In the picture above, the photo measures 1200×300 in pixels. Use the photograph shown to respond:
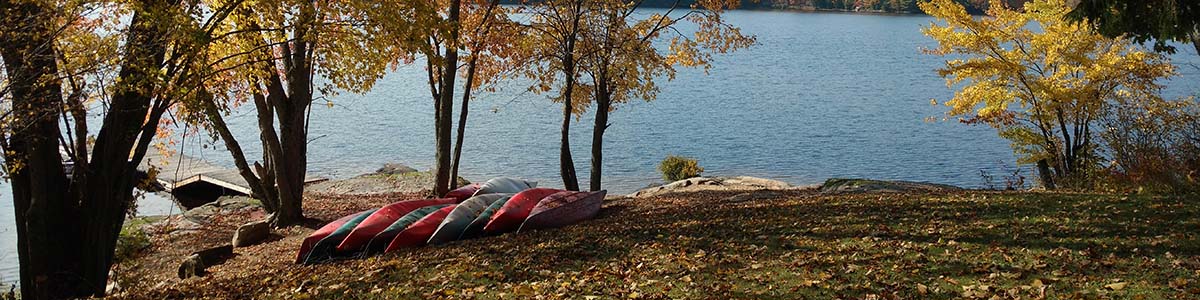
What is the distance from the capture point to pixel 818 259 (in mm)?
9219

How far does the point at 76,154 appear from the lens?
1083 centimetres

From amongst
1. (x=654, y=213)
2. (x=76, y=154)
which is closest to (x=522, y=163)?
(x=654, y=213)

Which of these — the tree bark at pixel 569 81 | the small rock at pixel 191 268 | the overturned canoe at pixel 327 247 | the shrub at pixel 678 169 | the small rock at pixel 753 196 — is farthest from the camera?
the shrub at pixel 678 169

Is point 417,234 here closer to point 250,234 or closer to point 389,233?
point 389,233

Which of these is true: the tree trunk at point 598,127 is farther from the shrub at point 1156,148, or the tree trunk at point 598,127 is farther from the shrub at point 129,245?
the shrub at point 1156,148

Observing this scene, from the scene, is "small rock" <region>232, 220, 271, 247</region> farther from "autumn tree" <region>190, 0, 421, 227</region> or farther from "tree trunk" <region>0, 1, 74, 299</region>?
"tree trunk" <region>0, 1, 74, 299</region>

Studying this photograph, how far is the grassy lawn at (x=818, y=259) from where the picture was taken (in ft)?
26.4

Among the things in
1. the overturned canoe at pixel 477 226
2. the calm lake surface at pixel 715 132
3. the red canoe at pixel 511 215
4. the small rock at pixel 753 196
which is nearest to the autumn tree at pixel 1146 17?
the small rock at pixel 753 196

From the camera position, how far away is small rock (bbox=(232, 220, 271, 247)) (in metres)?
15.3

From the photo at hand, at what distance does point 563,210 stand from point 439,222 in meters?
1.68

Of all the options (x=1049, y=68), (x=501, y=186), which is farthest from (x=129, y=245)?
(x=1049, y=68)

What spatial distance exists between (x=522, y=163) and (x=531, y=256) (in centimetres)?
2309

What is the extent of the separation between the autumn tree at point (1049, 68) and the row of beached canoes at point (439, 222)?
12.5 m

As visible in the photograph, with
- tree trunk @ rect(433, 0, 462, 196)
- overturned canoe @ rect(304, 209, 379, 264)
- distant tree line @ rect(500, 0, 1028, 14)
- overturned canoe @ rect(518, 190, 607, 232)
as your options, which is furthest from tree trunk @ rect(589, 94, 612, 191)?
distant tree line @ rect(500, 0, 1028, 14)
